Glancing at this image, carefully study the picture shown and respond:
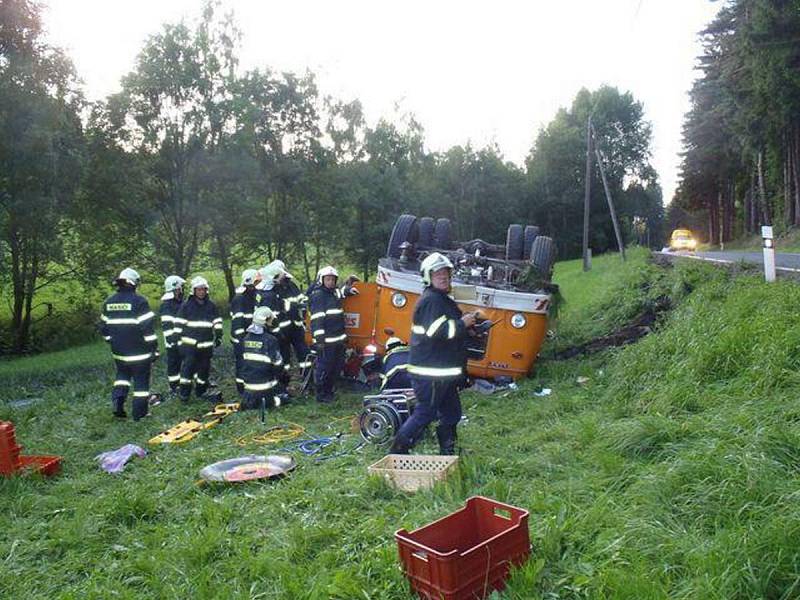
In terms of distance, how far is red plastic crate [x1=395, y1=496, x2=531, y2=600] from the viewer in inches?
116

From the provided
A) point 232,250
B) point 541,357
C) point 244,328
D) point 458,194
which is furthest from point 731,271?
point 458,194

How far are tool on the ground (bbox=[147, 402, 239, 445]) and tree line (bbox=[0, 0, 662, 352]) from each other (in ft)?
24.6

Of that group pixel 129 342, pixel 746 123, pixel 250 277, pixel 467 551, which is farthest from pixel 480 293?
pixel 746 123

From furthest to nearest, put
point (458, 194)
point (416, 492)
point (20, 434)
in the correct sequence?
point (458, 194), point (20, 434), point (416, 492)

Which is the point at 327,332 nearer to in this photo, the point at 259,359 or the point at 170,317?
the point at 259,359

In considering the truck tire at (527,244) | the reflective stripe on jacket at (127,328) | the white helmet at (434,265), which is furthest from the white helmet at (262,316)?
the truck tire at (527,244)

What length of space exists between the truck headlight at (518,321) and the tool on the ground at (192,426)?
374cm

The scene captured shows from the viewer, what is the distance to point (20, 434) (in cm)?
790

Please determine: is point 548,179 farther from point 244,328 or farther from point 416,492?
point 416,492

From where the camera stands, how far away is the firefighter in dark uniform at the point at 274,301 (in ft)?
30.5

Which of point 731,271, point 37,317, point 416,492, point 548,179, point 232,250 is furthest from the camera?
point 548,179

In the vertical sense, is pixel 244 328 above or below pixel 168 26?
below

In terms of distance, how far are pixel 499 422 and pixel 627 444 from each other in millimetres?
2285

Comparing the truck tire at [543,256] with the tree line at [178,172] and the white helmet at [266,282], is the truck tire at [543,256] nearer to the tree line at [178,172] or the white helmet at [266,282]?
the white helmet at [266,282]
